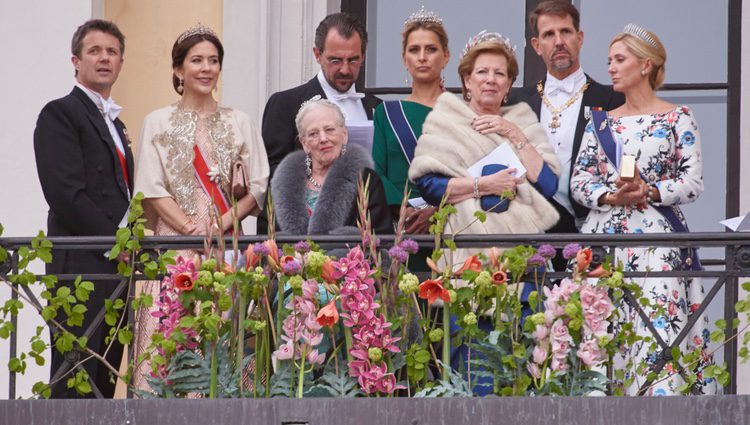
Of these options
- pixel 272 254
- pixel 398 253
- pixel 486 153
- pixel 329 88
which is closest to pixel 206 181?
pixel 329 88

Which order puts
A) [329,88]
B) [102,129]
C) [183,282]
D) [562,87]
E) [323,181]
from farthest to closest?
1. [329,88]
2. [562,87]
3. [102,129]
4. [323,181]
5. [183,282]

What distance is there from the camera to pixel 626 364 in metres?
8.02

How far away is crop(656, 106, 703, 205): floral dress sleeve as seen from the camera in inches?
328

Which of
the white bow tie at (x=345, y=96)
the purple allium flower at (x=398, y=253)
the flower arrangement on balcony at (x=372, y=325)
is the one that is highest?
the white bow tie at (x=345, y=96)

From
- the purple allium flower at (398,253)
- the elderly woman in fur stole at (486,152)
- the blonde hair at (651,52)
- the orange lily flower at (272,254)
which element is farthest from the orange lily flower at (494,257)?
the blonde hair at (651,52)

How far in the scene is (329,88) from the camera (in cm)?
906

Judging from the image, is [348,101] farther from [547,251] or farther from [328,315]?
[328,315]

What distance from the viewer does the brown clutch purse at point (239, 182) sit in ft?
28.5

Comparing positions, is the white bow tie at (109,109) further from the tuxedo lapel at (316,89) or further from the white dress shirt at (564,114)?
the white dress shirt at (564,114)

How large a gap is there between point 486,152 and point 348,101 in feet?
2.94

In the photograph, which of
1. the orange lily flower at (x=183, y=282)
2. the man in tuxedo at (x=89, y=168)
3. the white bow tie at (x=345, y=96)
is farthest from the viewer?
the white bow tie at (x=345, y=96)

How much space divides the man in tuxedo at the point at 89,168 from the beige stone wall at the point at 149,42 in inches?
65.4

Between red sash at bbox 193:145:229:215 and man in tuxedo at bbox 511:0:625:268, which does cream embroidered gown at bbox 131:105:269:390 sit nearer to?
red sash at bbox 193:145:229:215

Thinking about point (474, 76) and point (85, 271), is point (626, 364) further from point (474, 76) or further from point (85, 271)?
point (85, 271)
